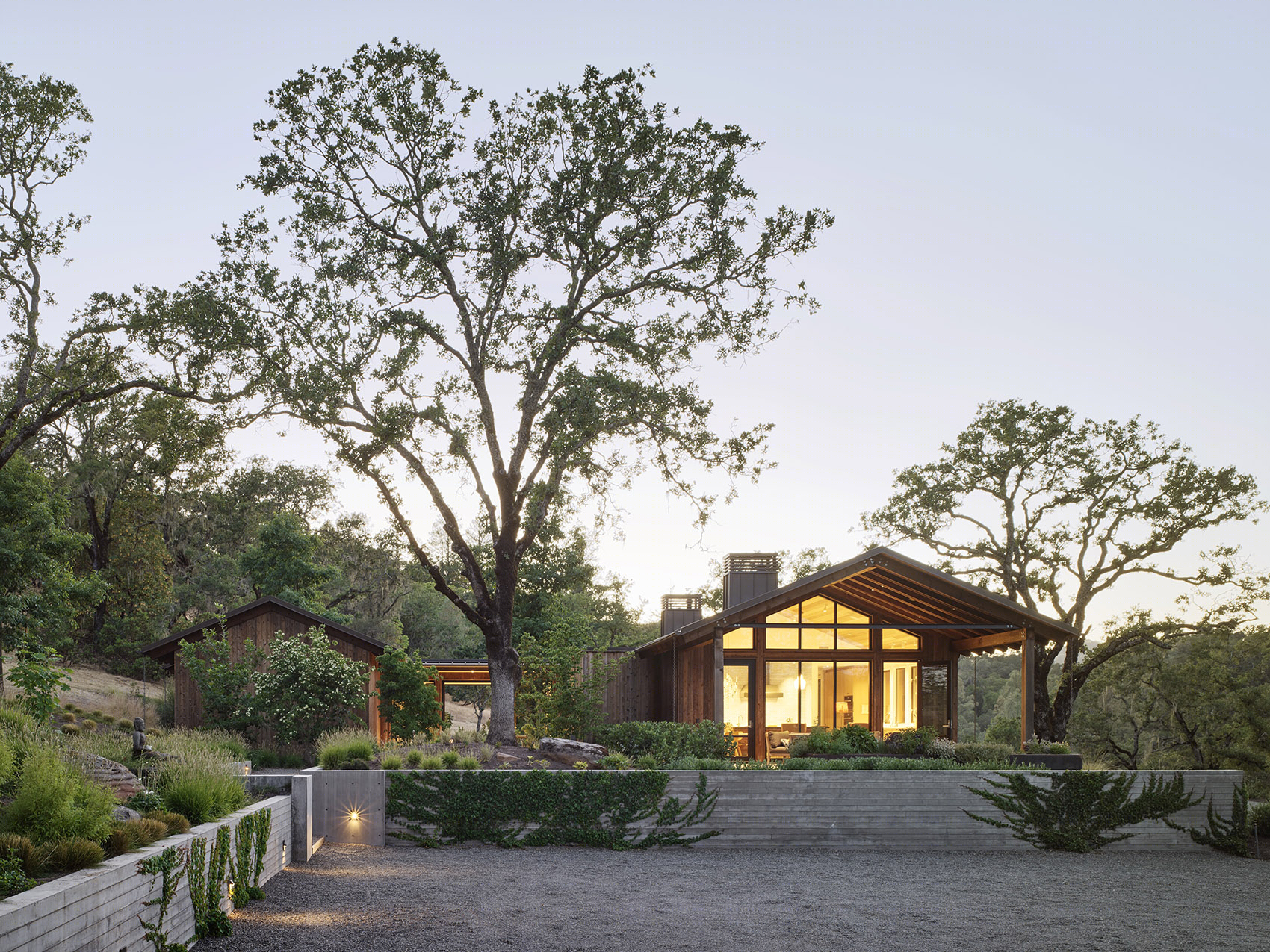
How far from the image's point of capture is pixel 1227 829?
13.1m

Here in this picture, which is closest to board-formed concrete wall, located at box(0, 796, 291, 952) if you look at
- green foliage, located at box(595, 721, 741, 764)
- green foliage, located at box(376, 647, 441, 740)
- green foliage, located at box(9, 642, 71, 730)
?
green foliage, located at box(9, 642, 71, 730)

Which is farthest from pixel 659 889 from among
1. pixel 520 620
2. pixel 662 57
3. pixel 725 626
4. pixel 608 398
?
pixel 520 620

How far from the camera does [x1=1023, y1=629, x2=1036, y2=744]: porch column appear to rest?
1697cm

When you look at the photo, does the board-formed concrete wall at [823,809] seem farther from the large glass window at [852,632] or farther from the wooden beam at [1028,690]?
the large glass window at [852,632]

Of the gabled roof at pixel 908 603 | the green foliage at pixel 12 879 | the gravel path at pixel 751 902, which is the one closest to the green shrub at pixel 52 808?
the green foliage at pixel 12 879

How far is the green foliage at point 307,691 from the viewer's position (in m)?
17.8

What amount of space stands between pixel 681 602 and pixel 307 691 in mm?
10624

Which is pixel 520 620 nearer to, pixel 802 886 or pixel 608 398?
pixel 608 398

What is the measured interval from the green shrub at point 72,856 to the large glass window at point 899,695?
17.3m

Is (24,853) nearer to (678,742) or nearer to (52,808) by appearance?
(52,808)

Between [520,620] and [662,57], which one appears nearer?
[662,57]

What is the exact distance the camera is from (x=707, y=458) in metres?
19.3

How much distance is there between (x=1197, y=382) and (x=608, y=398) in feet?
37.4

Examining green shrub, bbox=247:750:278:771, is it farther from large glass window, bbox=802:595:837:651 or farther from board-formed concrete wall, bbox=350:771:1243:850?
large glass window, bbox=802:595:837:651
